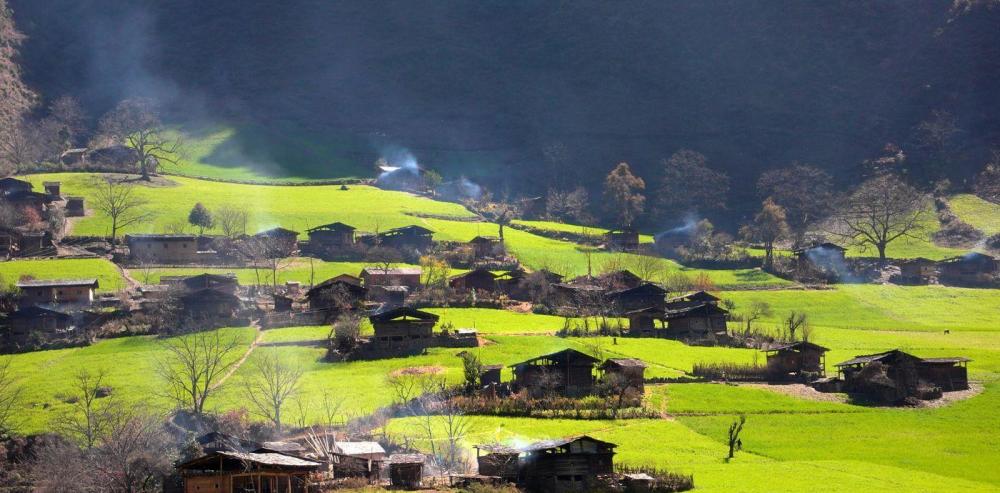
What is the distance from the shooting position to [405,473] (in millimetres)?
54250

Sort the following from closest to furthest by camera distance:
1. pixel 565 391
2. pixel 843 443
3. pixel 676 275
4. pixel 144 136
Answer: pixel 843 443 → pixel 565 391 → pixel 676 275 → pixel 144 136

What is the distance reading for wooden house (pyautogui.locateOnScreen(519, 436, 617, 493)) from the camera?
5556cm

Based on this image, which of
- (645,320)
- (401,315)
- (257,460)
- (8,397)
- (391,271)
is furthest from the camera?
(391,271)

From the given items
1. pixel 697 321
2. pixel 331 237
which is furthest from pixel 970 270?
pixel 331 237

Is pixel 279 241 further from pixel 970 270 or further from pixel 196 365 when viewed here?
pixel 970 270

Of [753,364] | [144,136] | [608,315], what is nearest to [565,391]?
[753,364]

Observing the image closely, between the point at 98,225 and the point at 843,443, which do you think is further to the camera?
the point at 98,225

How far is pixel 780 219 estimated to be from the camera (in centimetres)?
13600

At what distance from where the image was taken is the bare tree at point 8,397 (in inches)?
2530

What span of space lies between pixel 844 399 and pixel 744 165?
101069 millimetres

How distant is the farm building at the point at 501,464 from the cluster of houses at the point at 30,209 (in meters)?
67.5

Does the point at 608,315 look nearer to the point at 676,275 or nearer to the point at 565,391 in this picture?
the point at 676,275

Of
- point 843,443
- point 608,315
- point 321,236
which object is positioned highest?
point 321,236

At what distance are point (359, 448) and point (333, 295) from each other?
38.0 meters
